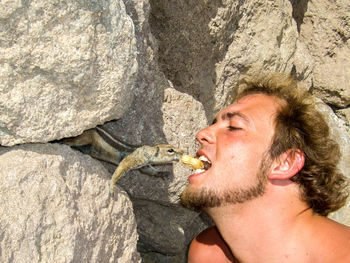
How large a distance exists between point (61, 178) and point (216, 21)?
1.65 meters

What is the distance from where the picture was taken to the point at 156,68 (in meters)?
2.47

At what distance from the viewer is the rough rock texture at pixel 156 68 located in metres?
1.62

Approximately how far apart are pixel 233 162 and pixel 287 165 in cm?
35

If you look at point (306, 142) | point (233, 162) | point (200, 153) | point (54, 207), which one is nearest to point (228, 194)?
point (233, 162)

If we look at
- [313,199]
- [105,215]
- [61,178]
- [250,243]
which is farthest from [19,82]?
[313,199]

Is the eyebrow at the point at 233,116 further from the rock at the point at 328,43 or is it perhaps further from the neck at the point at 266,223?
the rock at the point at 328,43

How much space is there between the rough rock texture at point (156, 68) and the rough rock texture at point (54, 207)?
4cm

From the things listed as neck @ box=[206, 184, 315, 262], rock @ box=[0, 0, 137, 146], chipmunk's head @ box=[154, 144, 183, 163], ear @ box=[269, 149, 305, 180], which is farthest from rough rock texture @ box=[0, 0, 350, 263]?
ear @ box=[269, 149, 305, 180]

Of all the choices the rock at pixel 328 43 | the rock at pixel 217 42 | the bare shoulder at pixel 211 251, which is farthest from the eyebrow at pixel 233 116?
the rock at pixel 328 43

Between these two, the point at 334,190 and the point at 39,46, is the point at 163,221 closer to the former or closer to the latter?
the point at 334,190

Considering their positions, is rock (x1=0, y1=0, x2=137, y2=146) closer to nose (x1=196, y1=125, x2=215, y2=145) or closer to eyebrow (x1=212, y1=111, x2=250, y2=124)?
nose (x1=196, y1=125, x2=215, y2=145)

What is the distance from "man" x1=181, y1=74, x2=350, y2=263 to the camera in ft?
7.55

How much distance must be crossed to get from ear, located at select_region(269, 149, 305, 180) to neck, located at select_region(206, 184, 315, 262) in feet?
0.34

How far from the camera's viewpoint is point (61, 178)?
185 centimetres
